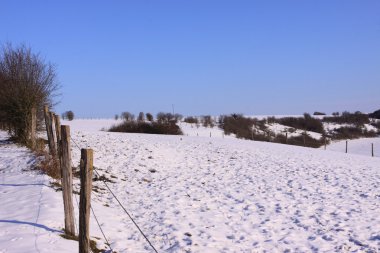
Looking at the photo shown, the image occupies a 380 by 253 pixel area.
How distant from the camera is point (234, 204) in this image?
11914 millimetres

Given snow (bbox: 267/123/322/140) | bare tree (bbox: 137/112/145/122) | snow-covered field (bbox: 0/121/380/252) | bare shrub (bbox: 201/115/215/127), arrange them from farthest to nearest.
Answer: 1. bare shrub (bbox: 201/115/215/127)
2. snow (bbox: 267/123/322/140)
3. bare tree (bbox: 137/112/145/122)
4. snow-covered field (bbox: 0/121/380/252)

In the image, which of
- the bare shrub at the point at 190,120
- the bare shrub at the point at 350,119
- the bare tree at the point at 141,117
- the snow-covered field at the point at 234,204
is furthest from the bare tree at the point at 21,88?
the bare shrub at the point at 350,119

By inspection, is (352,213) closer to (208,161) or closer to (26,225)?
(26,225)

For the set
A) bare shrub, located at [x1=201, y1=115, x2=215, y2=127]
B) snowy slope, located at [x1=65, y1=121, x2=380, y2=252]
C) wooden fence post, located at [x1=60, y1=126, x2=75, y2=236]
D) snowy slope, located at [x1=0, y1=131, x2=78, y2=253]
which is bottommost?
snowy slope, located at [x1=65, y1=121, x2=380, y2=252]

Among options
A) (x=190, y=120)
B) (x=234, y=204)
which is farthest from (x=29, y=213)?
(x=190, y=120)

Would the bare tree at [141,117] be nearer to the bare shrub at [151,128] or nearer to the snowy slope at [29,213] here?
the bare shrub at [151,128]

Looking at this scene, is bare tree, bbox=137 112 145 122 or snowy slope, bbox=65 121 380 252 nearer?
snowy slope, bbox=65 121 380 252

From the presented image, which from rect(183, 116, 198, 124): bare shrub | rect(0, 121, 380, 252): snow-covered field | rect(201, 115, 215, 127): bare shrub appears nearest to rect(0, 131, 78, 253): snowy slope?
rect(0, 121, 380, 252): snow-covered field

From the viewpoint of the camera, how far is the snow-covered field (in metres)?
8.42

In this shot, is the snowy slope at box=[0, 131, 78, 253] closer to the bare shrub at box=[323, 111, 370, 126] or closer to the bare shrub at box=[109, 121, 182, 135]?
the bare shrub at box=[109, 121, 182, 135]

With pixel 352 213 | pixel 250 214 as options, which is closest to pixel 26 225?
pixel 250 214

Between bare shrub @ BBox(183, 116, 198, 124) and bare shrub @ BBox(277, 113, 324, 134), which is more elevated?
bare shrub @ BBox(183, 116, 198, 124)

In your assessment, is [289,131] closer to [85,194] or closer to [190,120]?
[190,120]

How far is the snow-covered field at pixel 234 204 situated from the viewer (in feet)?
27.6
